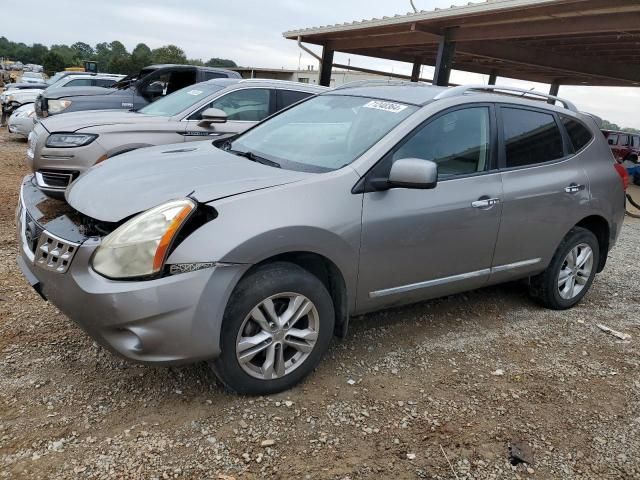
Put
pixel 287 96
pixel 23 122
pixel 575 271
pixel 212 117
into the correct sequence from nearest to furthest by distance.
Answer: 1. pixel 575 271
2. pixel 212 117
3. pixel 287 96
4. pixel 23 122

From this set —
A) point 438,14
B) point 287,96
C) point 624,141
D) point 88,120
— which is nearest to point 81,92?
point 88,120

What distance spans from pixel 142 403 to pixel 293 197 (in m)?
1.32

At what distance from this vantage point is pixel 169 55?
59.1 metres

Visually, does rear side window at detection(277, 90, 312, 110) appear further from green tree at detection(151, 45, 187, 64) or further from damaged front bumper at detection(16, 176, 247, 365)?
green tree at detection(151, 45, 187, 64)

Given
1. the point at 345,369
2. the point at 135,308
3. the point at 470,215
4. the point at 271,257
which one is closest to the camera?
the point at 135,308

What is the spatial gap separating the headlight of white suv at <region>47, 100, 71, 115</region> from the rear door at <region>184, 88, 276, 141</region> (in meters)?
4.43

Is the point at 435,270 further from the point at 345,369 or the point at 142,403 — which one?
the point at 142,403

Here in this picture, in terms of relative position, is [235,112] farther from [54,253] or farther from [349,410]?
[349,410]

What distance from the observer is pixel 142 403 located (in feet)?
8.93

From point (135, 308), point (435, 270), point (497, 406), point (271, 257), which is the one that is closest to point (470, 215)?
point (435, 270)

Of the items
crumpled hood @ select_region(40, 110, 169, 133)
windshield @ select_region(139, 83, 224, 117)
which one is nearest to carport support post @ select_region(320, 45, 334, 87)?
windshield @ select_region(139, 83, 224, 117)

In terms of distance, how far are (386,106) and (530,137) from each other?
1226mm

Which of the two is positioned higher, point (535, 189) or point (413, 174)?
point (413, 174)

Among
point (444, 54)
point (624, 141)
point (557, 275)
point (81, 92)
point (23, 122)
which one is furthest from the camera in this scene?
point (624, 141)
